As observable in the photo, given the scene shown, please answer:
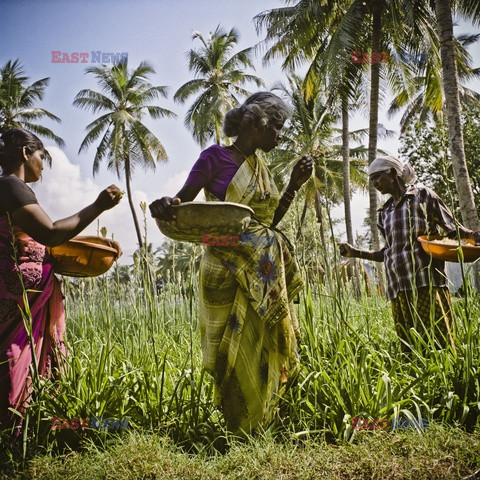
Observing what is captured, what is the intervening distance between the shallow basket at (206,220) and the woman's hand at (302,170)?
391 millimetres

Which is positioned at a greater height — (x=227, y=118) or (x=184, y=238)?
(x=227, y=118)

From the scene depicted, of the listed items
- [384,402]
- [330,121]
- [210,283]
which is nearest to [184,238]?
[210,283]

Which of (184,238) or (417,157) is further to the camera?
(417,157)

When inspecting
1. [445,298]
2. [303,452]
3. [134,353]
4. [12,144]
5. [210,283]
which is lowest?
[303,452]

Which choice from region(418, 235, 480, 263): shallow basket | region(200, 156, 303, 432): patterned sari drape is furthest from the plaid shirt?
region(200, 156, 303, 432): patterned sari drape

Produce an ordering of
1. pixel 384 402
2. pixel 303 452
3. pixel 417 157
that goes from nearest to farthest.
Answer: pixel 303 452 → pixel 384 402 → pixel 417 157

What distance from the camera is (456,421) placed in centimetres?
184

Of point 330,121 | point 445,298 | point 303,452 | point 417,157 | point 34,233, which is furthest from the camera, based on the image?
point 330,121

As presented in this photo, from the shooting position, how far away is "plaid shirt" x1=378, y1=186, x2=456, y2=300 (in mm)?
2682

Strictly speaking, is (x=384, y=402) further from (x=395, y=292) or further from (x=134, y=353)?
(x=134, y=353)

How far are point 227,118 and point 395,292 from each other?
1748mm

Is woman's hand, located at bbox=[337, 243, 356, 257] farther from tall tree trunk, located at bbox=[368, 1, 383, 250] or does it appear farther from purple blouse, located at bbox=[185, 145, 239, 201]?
tall tree trunk, located at bbox=[368, 1, 383, 250]

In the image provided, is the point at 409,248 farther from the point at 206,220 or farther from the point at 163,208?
the point at 163,208

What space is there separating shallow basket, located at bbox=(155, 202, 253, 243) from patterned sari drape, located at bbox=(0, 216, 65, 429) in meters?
0.80
